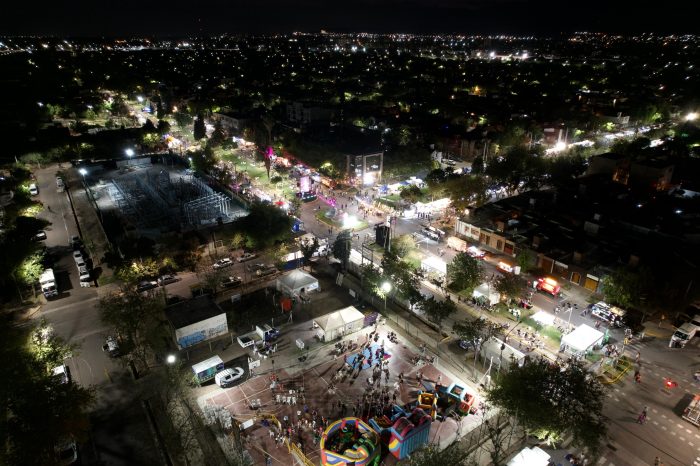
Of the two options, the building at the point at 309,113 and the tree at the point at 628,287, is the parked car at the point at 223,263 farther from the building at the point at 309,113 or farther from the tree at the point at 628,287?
the building at the point at 309,113

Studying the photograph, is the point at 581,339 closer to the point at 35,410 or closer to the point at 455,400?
the point at 455,400

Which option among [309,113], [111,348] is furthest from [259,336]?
[309,113]

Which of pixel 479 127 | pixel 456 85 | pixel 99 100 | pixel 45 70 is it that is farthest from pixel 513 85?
pixel 45 70

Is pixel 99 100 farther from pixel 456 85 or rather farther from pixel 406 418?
pixel 406 418

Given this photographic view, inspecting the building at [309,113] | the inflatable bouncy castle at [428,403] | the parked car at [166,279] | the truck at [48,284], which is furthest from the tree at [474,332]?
the building at [309,113]

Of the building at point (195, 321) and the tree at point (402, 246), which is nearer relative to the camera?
the building at point (195, 321)

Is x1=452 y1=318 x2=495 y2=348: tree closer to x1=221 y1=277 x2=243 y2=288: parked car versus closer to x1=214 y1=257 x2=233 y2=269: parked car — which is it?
x1=221 y1=277 x2=243 y2=288: parked car
